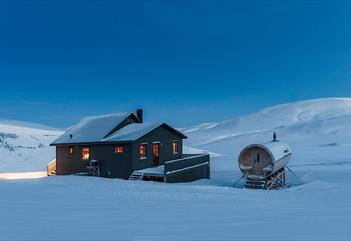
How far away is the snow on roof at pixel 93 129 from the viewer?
2819 centimetres

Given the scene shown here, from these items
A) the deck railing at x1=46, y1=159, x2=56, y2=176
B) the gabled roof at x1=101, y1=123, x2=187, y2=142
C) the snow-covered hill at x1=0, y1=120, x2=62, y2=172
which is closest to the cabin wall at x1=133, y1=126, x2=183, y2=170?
the gabled roof at x1=101, y1=123, x2=187, y2=142

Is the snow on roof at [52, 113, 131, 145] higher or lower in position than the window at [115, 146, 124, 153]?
higher

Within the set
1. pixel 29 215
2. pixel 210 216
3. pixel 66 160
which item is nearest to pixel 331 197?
pixel 210 216

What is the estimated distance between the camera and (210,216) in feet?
31.1

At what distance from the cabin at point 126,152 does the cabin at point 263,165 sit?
17.0 feet

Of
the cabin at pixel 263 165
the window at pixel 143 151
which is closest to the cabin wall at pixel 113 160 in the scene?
the window at pixel 143 151

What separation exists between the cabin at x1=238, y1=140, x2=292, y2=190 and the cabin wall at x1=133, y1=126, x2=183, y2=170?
713cm

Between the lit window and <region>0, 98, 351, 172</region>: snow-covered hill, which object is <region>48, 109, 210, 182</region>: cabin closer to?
the lit window

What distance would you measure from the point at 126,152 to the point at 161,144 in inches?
161

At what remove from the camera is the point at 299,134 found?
250 feet

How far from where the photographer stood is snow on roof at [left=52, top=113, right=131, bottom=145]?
28188 millimetres

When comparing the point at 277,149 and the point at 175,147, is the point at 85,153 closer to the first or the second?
the point at 175,147

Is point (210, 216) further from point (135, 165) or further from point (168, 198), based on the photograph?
point (135, 165)

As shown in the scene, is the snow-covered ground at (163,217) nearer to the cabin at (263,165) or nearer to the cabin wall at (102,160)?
the cabin at (263,165)
